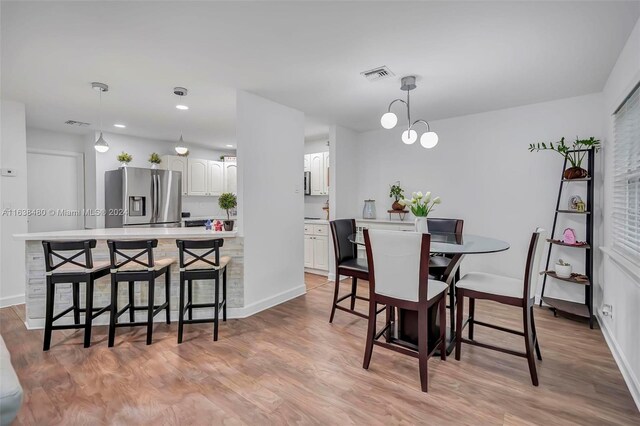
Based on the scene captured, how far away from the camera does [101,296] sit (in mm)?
3174

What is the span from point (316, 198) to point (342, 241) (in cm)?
285

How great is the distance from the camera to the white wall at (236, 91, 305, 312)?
135 inches

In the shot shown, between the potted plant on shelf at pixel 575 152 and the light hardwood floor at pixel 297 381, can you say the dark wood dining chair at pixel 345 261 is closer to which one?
the light hardwood floor at pixel 297 381

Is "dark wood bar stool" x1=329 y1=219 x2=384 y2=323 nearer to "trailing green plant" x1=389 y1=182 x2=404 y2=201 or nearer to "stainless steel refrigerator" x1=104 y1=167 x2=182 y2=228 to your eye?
"trailing green plant" x1=389 y1=182 x2=404 y2=201

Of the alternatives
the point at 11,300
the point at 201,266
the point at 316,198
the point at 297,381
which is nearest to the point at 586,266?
the point at 297,381

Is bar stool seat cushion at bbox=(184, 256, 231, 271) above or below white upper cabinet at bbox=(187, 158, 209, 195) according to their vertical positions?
below

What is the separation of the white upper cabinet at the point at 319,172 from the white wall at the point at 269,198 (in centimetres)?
137

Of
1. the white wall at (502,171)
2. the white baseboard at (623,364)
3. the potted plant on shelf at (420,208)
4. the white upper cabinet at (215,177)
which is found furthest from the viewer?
the white upper cabinet at (215,177)

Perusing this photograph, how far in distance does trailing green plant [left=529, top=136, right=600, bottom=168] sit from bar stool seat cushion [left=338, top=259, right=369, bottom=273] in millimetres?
2308

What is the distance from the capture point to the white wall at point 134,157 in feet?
17.3

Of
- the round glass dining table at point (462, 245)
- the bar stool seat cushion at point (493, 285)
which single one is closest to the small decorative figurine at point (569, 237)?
the round glass dining table at point (462, 245)

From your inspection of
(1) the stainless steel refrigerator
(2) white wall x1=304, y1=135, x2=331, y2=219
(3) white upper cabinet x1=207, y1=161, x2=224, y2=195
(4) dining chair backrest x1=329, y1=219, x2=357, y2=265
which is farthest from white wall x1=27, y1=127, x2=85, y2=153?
(4) dining chair backrest x1=329, y1=219, x2=357, y2=265

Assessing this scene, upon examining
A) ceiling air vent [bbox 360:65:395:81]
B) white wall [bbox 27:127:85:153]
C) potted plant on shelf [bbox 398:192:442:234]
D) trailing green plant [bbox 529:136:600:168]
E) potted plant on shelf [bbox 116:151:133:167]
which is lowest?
potted plant on shelf [bbox 398:192:442:234]

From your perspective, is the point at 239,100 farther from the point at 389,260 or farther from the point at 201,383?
the point at 201,383
